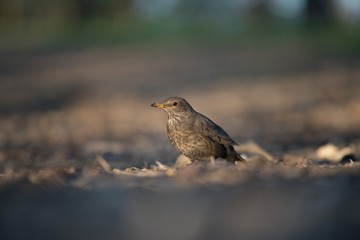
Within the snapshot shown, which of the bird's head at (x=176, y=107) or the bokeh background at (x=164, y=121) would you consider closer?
the bokeh background at (x=164, y=121)

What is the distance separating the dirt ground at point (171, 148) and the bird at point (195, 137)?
0.29m

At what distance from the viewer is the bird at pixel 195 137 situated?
6.30m

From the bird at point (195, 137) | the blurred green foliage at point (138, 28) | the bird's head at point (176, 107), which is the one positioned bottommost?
the bird at point (195, 137)

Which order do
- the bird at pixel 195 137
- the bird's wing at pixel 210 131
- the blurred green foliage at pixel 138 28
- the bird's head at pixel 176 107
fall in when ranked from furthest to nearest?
the blurred green foliage at pixel 138 28 → the bird's head at pixel 176 107 → the bird's wing at pixel 210 131 → the bird at pixel 195 137

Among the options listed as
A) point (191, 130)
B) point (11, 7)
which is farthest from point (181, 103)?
point (11, 7)

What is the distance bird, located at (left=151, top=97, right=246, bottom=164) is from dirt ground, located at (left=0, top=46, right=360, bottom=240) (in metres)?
0.29

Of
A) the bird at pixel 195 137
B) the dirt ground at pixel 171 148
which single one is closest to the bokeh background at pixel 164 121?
the dirt ground at pixel 171 148

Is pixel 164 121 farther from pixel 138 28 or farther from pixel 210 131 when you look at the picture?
pixel 138 28

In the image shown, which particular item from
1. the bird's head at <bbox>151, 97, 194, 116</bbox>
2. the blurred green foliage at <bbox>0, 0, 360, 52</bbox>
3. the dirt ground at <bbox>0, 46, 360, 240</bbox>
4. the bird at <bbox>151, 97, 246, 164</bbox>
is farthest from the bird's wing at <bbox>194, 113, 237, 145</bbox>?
the blurred green foliage at <bbox>0, 0, 360, 52</bbox>

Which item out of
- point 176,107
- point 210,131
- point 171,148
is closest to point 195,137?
point 210,131

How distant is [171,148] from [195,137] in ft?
9.99

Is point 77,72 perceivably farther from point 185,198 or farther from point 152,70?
point 185,198

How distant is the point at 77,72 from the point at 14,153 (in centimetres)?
1316

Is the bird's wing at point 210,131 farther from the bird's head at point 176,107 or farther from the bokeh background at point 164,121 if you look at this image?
the bokeh background at point 164,121
